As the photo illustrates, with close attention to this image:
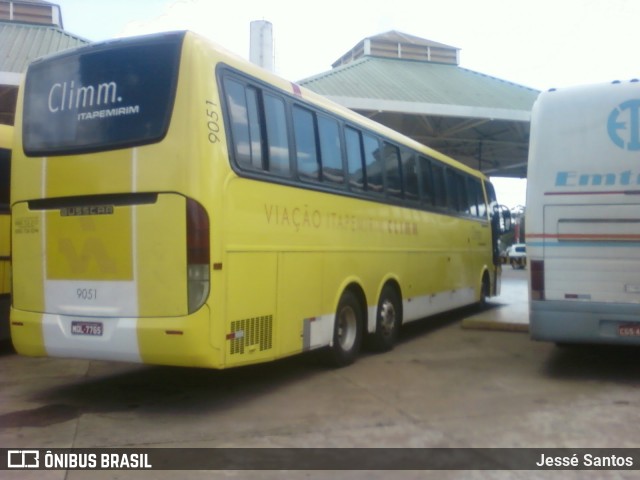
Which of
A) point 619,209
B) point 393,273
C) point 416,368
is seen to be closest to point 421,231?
point 393,273

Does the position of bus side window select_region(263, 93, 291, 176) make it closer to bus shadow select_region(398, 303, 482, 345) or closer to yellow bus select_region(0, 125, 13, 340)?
yellow bus select_region(0, 125, 13, 340)

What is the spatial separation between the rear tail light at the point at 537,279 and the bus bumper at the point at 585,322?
9cm

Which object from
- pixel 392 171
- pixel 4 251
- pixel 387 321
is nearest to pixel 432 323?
pixel 387 321

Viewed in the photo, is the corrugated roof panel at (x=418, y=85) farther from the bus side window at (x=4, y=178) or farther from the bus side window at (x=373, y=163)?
the bus side window at (x=4, y=178)

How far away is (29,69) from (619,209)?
666 centimetres

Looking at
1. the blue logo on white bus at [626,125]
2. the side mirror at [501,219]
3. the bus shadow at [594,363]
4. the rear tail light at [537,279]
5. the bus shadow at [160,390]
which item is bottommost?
the bus shadow at [160,390]

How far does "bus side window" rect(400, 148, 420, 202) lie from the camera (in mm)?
11195

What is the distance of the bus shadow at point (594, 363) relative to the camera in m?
8.62

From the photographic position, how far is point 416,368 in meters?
9.24

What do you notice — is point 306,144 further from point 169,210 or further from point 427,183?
point 427,183

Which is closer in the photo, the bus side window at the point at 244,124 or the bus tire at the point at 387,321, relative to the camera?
the bus side window at the point at 244,124

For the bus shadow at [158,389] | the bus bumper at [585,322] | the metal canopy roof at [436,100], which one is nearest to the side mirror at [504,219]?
the metal canopy roof at [436,100]

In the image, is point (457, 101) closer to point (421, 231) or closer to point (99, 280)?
point (421, 231)

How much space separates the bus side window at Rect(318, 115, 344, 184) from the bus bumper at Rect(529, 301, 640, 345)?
2837 mm
